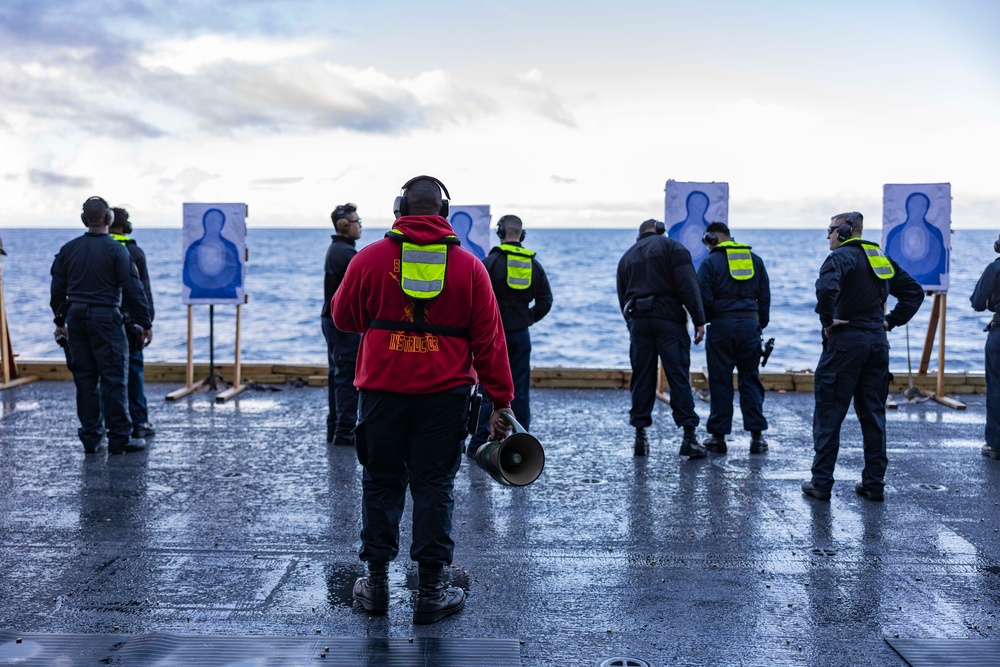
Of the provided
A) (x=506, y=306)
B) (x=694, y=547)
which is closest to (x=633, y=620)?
(x=694, y=547)

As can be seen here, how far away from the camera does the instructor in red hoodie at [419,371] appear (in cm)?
398

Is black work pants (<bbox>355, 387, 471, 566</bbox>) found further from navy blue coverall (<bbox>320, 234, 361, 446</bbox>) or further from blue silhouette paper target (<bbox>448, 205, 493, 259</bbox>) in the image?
blue silhouette paper target (<bbox>448, 205, 493, 259</bbox>)

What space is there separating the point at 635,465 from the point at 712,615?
2907 millimetres

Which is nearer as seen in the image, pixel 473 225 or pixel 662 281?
pixel 662 281

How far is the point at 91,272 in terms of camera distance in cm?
696

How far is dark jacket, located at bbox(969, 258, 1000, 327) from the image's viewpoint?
7.43 m

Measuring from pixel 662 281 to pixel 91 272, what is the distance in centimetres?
453

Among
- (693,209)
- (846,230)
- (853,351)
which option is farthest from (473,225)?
(853,351)

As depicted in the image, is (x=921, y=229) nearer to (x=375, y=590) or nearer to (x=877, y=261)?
(x=877, y=261)

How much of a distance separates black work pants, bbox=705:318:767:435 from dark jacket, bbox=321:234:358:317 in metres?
3.08

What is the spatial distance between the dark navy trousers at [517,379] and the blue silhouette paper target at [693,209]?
343 cm

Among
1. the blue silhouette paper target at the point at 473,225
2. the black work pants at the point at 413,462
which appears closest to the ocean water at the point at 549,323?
the blue silhouette paper target at the point at 473,225

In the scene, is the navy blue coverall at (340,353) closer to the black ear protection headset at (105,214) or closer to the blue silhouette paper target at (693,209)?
the black ear protection headset at (105,214)

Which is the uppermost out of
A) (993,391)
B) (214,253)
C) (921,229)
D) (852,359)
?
(921,229)
